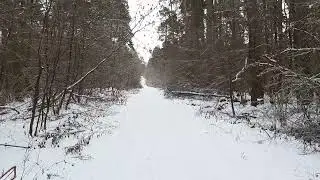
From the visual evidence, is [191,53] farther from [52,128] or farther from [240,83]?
[52,128]

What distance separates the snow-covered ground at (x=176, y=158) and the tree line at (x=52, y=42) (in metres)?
2.72

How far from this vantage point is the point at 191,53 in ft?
102

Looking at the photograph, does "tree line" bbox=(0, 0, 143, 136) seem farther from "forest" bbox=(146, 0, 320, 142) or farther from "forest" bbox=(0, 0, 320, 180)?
"forest" bbox=(146, 0, 320, 142)

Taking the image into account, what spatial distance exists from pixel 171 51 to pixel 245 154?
100 feet

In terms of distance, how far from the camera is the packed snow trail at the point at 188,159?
6.51m

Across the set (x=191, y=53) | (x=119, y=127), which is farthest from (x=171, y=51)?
(x=119, y=127)

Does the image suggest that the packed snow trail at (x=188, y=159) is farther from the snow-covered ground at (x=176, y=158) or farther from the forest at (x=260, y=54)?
the forest at (x=260, y=54)

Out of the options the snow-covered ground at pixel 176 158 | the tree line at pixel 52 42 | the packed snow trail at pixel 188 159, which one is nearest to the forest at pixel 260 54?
the snow-covered ground at pixel 176 158

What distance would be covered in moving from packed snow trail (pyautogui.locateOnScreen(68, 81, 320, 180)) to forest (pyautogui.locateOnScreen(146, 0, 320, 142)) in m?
1.43

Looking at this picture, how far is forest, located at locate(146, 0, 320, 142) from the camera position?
866 centimetres

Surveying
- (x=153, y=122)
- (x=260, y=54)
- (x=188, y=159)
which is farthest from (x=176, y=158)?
(x=260, y=54)

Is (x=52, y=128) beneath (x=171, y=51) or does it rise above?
beneath

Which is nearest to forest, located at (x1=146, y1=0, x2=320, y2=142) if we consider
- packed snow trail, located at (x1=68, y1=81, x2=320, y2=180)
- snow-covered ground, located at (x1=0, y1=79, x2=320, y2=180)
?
snow-covered ground, located at (x1=0, y1=79, x2=320, y2=180)

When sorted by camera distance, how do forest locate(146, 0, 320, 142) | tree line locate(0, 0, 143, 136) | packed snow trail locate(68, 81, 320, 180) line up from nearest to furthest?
packed snow trail locate(68, 81, 320, 180), forest locate(146, 0, 320, 142), tree line locate(0, 0, 143, 136)
